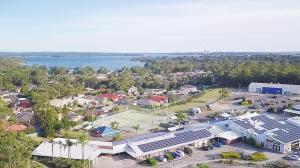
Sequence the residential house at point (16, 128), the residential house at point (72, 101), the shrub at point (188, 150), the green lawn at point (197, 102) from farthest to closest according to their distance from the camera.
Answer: the residential house at point (72, 101)
the green lawn at point (197, 102)
the residential house at point (16, 128)
the shrub at point (188, 150)

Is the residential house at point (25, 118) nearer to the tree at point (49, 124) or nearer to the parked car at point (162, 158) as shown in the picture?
the tree at point (49, 124)

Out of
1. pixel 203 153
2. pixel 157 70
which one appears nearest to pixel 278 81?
pixel 203 153

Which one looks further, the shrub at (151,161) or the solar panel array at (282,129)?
the solar panel array at (282,129)

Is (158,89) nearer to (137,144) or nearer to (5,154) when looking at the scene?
(137,144)

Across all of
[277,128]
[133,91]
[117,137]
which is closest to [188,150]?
[117,137]

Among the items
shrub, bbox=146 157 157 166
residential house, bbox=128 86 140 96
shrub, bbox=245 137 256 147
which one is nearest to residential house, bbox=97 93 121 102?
residential house, bbox=128 86 140 96

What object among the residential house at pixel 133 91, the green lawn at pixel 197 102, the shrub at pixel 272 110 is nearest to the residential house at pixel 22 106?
the green lawn at pixel 197 102

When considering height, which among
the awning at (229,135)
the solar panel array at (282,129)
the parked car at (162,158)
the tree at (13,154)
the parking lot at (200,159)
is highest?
the tree at (13,154)

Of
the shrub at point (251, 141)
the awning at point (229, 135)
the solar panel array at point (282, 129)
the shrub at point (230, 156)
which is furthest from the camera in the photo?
the awning at point (229, 135)

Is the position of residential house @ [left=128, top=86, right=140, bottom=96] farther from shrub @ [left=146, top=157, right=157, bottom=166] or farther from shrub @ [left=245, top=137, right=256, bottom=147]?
shrub @ [left=146, top=157, right=157, bottom=166]
